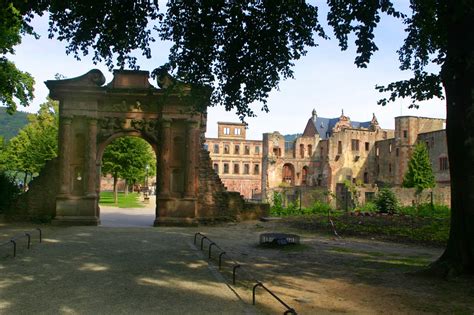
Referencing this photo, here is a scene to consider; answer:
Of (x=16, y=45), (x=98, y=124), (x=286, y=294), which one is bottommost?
(x=286, y=294)

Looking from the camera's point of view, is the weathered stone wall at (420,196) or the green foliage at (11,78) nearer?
the green foliage at (11,78)

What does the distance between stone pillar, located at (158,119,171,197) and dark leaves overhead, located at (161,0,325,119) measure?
294 inches

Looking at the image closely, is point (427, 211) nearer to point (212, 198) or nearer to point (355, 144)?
point (212, 198)

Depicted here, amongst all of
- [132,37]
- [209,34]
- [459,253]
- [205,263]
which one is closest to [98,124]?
[132,37]

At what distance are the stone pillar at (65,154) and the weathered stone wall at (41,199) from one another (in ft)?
1.78

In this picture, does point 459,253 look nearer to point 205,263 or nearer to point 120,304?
point 205,263

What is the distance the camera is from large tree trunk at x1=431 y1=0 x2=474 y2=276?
952 cm

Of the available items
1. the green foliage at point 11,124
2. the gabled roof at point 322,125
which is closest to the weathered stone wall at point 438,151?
the gabled roof at point 322,125

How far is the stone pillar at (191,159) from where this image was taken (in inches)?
834

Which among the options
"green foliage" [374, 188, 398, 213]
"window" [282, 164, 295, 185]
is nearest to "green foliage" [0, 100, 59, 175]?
"green foliage" [374, 188, 398, 213]

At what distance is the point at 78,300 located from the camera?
305 inches

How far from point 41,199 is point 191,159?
6.69 m

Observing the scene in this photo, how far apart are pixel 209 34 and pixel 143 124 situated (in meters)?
9.70

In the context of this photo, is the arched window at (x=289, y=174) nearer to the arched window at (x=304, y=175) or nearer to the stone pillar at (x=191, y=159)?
the arched window at (x=304, y=175)
